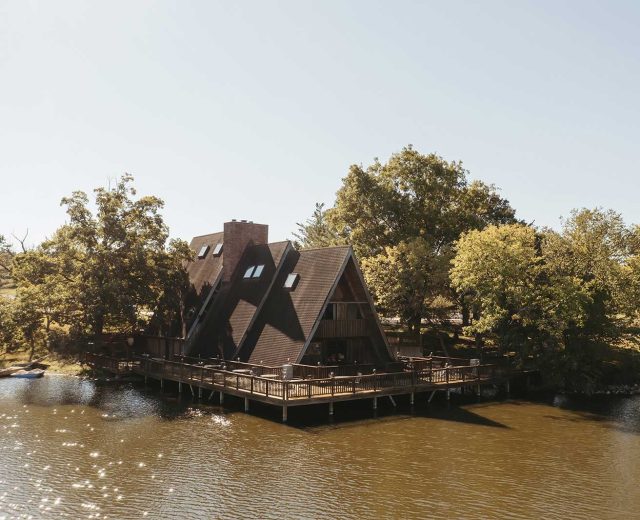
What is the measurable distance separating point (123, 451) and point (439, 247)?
36829mm

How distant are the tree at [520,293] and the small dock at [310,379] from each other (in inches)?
115

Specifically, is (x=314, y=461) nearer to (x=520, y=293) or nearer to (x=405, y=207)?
(x=520, y=293)

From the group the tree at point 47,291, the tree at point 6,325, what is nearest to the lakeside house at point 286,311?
the tree at point 47,291

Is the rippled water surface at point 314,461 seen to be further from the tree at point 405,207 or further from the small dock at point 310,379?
the tree at point 405,207

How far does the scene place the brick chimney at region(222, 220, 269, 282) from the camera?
40844mm

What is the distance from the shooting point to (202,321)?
39438 mm

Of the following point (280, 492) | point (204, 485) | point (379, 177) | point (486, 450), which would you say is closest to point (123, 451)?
point (204, 485)

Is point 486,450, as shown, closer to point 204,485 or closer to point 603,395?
point 204,485

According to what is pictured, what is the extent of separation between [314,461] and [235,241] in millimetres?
23206

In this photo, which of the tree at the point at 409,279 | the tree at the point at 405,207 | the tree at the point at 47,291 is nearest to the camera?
the tree at the point at 47,291

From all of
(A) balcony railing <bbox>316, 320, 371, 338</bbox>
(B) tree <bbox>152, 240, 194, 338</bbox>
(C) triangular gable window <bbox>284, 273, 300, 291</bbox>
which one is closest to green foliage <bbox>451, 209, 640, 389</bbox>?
(A) balcony railing <bbox>316, 320, 371, 338</bbox>

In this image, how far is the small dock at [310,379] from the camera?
27.5 metres

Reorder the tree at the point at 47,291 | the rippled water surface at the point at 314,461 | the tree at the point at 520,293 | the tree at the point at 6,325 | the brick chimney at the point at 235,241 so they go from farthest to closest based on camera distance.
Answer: the brick chimney at the point at 235,241
the tree at the point at 6,325
the tree at the point at 47,291
the tree at the point at 520,293
the rippled water surface at the point at 314,461

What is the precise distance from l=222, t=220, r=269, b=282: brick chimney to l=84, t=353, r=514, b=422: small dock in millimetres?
7693
